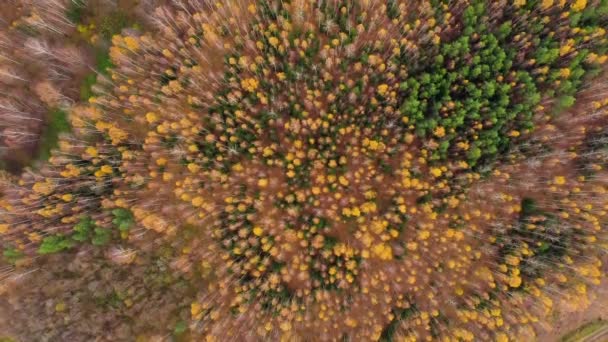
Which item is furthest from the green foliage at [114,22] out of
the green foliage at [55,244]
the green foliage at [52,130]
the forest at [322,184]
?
the green foliage at [55,244]

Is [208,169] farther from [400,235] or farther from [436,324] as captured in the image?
[436,324]

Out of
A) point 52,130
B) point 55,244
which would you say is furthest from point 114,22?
point 55,244

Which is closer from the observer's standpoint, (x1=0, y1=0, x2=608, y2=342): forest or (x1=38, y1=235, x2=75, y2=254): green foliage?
(x1=0, y1=0, x2=608, y2=342): forest

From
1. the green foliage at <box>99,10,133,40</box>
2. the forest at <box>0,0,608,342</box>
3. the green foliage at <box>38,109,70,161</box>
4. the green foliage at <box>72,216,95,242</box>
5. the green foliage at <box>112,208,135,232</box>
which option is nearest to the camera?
the forest at <box>0,0,608,342</box>

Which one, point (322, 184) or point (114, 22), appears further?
point (114, 22)

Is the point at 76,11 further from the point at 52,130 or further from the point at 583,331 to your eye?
the point at 583,331

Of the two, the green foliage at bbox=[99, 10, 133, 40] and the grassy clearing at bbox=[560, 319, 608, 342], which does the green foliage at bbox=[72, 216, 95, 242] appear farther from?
the grassy clearing at bbox=[560, 319, 608, 342]

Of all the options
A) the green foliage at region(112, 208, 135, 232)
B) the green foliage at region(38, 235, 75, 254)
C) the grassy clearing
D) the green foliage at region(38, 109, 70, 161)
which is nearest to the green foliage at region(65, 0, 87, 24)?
the green foliage at region(38, 109, 70, 161)

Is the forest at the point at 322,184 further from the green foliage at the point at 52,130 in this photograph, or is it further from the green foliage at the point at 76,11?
the green foliage at the point at 76,11

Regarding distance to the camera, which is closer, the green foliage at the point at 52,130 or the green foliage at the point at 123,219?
the green foliage at the point at 123,219
